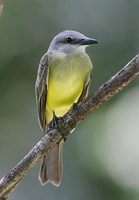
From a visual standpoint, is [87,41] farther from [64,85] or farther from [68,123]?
[68,123]

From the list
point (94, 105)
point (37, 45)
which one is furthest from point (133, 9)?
point (94, 105)

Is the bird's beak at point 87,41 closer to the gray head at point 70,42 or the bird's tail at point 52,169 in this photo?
the gray head at point 70,42

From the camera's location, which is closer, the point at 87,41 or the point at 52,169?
the point at 52,169

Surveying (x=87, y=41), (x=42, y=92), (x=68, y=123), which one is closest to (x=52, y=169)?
(x=42, y=92)

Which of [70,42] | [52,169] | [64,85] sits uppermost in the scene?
[70,42]

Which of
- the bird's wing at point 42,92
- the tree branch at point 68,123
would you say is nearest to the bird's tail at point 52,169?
the bird's wing at point 42,92

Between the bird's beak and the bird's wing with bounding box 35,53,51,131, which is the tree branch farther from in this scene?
the bird's beak
